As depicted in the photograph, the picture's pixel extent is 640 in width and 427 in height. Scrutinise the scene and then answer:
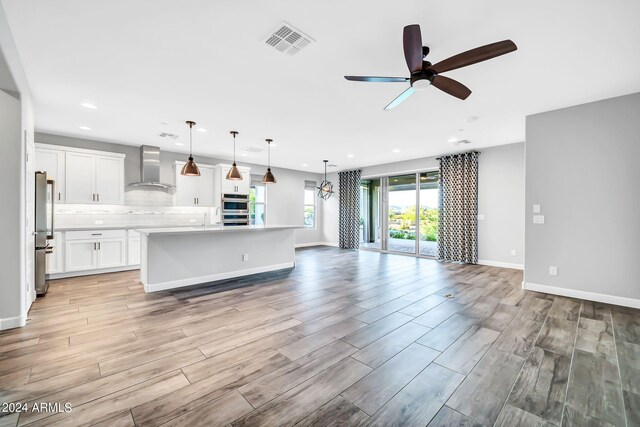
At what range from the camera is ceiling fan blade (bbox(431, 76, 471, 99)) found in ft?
8.11

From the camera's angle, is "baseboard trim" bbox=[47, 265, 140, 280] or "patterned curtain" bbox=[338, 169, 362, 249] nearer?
"baseboard trim" bbox=[47, 265, 140, 280]

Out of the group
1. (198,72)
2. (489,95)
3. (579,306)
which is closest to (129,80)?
(198,72)

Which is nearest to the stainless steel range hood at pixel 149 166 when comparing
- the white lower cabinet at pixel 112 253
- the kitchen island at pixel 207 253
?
the white lower cabinet at pixel 112 253

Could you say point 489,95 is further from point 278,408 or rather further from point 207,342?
point 207,342

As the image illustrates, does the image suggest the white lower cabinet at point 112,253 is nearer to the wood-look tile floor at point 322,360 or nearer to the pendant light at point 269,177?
the wood-look tile floor at point 322,360

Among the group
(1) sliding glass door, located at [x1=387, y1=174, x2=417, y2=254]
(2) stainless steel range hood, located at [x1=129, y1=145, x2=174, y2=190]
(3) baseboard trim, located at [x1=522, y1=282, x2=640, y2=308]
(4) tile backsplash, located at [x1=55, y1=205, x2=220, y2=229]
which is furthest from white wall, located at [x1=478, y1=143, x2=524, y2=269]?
(2) stainless steel range hood, located at [x1=129, y1=145, x2=174, y2=190]

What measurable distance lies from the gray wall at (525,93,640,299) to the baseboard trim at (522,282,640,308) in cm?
6

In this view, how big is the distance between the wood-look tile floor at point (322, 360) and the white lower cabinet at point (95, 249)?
3.86 ft

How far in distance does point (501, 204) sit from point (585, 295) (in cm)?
277

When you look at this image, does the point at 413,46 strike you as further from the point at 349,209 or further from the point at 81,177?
the point at 349,209

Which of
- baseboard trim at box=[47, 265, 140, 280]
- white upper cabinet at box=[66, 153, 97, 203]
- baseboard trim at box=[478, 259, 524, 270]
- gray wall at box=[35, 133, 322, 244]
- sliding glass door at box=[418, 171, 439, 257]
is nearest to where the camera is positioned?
baseboard trim at box=[47, 265, 140, 280]

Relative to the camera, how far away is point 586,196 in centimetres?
390

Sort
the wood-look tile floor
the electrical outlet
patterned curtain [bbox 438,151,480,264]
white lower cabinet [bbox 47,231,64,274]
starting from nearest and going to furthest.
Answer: the wood-look tile floor, the electrical outlet, white lower cabinet [bbox 47,231,64,274], patterned curtain [bbox 438,151,480,264]

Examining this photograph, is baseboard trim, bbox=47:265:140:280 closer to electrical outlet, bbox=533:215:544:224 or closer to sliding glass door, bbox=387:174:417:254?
sliding glass door, bbox=387:174:417:254
